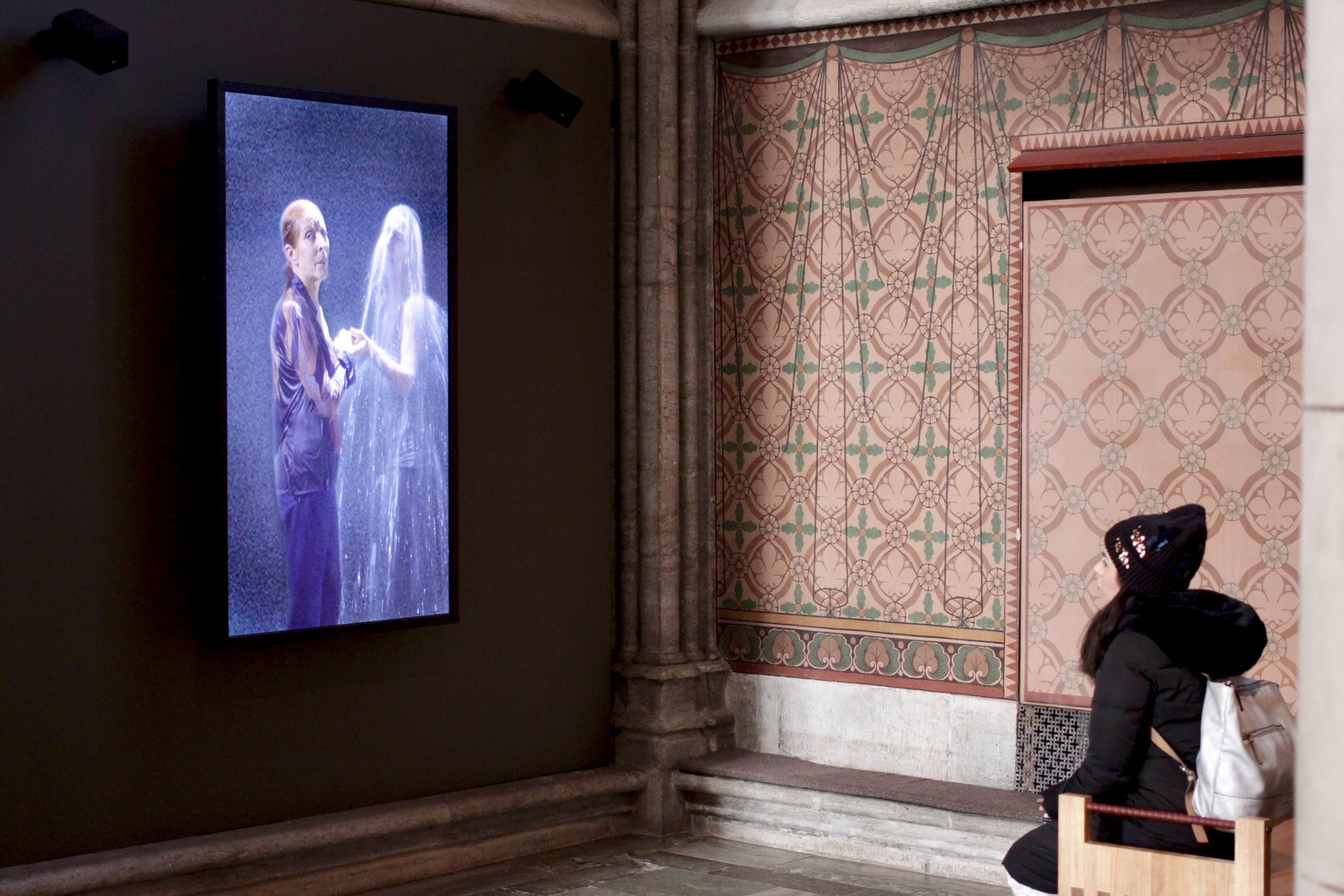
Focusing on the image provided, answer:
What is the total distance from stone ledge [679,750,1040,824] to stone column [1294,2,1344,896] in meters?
3.39

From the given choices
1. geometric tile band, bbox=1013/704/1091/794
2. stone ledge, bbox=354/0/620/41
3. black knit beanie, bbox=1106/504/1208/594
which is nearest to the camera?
black knit beanie, bbox=1106/504/1208/594

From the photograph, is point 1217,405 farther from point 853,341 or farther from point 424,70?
point 424,70

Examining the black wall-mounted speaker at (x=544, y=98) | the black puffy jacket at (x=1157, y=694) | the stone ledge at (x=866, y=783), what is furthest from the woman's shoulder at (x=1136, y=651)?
the black wall-mounted speaker at (x=544, y=98)

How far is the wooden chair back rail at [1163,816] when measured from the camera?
3004mm

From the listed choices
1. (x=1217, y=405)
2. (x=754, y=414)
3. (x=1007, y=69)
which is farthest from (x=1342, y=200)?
(x=754, y=414)

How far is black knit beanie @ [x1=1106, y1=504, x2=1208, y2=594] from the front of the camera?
3.25 meters

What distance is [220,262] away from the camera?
4.50 meters

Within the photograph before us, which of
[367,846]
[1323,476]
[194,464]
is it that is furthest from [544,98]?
[1323,476]

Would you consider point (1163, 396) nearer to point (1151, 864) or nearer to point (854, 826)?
point (854, 826)

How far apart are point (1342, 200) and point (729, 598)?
179 inches

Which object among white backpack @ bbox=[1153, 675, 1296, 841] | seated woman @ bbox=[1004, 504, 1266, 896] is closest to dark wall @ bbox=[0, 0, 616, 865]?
seated woman @ bbox=[1004, 504, 1266, 896]

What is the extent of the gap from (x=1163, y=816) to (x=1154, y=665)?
1.00 feet

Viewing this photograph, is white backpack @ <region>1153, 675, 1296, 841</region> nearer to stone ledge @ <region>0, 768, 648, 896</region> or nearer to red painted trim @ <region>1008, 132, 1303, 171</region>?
red painted trim @ <region>1008, 132, 1303, 171</region>

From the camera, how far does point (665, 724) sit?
569 centimetres
